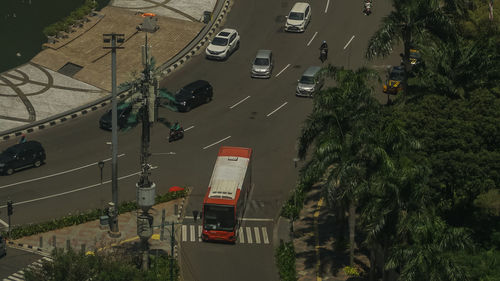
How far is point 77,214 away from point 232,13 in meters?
43.4

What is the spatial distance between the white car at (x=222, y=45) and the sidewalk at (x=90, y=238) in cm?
2971

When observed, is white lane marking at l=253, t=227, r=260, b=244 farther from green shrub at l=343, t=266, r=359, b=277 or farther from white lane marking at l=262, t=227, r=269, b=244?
green shrub at l=343, t=266, r=359, b=277

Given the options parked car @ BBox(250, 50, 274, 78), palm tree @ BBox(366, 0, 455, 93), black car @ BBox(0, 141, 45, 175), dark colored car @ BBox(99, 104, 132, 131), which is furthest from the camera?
parked car @ BBox(250, 50, 274, 78)

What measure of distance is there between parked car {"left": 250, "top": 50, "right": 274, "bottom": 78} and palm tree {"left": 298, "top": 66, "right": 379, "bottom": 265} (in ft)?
102

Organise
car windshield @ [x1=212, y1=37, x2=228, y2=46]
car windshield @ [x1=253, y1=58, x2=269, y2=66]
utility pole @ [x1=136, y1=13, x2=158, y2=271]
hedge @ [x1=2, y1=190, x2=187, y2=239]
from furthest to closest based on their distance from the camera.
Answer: car windshield @ [x1=212, y1=37, x2=228, y2=46], car windshield @ [x1=253, y1=58, x2=269, y2=66], hedge @ [x1=2, y1=190, x2=187, y2=239], utility pole @ [x1=136, y1=13, x2=158, y2=271]

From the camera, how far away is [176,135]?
78750 millimetres

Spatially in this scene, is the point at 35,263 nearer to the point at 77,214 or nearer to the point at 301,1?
the point at 77,214

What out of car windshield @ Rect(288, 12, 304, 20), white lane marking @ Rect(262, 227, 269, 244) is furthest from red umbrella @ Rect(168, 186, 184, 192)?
car windshield @ Rect(288, 12, 304, 20)

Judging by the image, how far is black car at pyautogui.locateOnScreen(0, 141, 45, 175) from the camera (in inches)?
2906

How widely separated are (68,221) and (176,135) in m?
15.4

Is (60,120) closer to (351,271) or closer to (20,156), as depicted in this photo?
(20,156)

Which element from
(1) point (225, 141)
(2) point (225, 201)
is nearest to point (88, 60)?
(1) point (225, 141)

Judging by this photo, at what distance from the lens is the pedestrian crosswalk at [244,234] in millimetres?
66000

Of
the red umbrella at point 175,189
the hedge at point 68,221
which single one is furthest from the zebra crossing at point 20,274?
the red umbrella at point 175,189
